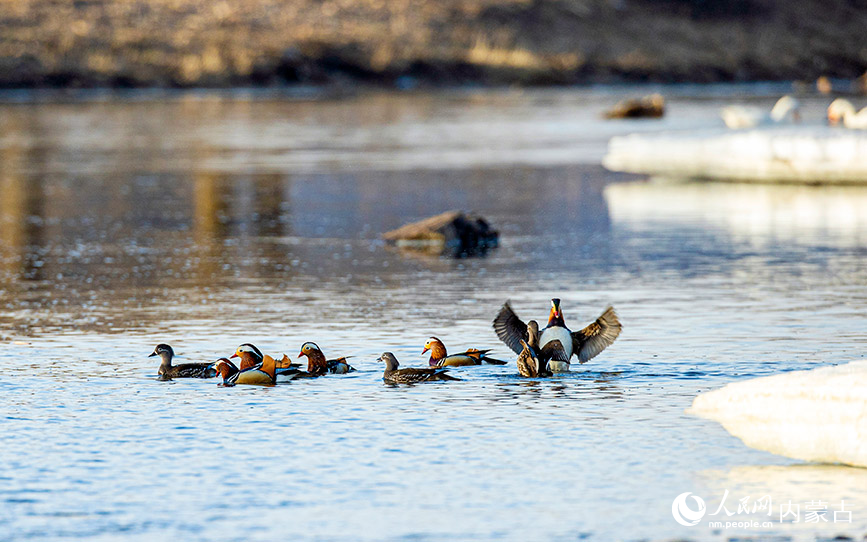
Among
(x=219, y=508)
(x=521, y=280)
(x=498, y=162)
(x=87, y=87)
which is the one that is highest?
(x=87, y=87)

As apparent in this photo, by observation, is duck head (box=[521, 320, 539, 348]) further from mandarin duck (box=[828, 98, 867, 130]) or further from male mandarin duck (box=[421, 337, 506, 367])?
mandarin duck (box=[828, 98, 867, 130])

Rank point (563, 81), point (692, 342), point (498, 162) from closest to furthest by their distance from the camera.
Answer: point (692, 342), point (498, 162), point (563, 81)

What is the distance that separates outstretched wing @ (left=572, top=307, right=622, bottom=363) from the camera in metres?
11.5

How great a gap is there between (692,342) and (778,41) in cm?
8321

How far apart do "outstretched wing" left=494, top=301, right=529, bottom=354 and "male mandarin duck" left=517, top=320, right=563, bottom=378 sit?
0.93 ft

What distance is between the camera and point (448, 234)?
20078mm

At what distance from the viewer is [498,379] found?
37.0 ft

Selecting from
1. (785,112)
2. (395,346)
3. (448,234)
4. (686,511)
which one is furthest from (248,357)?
(785,112)

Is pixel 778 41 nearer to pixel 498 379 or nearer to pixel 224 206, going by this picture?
pixel 224 206

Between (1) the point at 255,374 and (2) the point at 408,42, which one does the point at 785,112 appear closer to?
(1) the point at 255,374

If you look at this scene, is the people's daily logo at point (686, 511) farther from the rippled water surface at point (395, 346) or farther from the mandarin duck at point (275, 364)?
the mandarin duck at point (275, 364)

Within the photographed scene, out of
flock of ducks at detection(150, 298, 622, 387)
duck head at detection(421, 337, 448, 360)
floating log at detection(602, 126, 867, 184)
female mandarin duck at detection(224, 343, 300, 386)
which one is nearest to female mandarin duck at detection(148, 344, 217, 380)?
flock of ducks at detection(150, 298, 622, 387)

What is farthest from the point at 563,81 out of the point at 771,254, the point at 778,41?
the point at 771,254

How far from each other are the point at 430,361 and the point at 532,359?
0.82 metres
